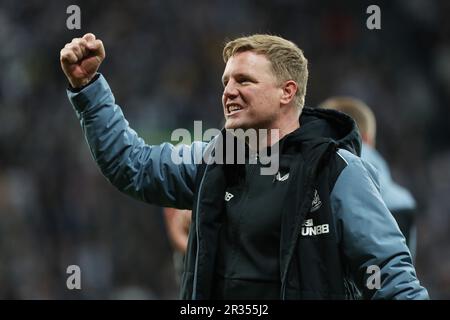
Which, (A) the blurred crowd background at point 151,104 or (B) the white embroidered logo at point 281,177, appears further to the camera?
(A) the blurred crowd background at point 151,104

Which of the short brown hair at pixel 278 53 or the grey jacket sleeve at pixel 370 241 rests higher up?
the short brown hair at pixel 278 53

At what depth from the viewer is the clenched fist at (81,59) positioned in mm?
3393

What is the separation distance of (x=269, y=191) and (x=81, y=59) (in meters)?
0.83

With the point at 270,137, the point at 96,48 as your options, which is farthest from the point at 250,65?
the point at 96,48

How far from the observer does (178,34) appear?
38.7 ft

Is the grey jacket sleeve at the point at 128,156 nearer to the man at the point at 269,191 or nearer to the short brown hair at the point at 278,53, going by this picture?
the man at the point at 269,191

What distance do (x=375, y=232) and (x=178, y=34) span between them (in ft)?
29.1

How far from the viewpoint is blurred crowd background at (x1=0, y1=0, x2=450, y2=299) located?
31.1 ft

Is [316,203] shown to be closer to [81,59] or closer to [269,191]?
[269,191]

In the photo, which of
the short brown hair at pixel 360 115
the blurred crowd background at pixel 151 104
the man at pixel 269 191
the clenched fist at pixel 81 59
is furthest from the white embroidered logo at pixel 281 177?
the blurred crowd background at pixel 151 104

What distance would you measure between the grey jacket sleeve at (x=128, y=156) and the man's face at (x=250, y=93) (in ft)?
1.00

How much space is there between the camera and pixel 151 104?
1080cm

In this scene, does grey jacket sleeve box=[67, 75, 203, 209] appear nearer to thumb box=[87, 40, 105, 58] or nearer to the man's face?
thumb box=[87, 40, 105, 58]

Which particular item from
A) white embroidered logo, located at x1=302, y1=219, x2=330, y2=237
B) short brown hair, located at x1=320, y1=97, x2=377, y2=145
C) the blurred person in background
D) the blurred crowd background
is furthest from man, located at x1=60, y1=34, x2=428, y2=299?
the blurred crowd background
